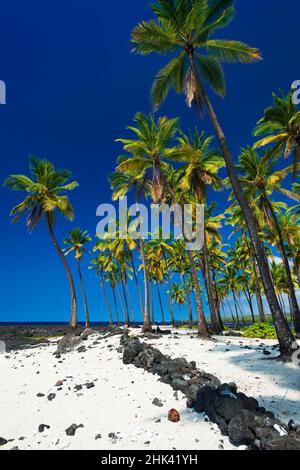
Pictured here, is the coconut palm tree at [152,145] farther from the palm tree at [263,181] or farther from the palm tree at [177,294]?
the palm tree at [177,294]

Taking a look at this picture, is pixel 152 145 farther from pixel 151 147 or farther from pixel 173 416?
pixel 173 416

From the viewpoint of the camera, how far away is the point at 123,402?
279 inches

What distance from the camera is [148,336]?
1677cm

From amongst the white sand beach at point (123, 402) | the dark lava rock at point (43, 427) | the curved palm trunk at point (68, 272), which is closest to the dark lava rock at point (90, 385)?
the white sand beach at point (123, 402)

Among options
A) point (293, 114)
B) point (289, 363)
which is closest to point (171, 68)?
point (293, 114)

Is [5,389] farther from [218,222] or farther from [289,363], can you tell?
[218,222]

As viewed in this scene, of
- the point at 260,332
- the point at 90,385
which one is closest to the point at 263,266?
the point at 90,385

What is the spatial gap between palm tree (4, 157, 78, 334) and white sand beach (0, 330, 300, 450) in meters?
11.9

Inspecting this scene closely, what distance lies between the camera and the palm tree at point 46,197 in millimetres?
22547

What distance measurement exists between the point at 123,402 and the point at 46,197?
1887cm

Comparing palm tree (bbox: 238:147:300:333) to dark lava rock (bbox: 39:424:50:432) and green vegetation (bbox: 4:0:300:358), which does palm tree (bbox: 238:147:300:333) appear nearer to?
green vegetation (bbox: 4:0:300:358)

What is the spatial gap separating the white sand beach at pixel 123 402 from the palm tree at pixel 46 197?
1194 centimetres
